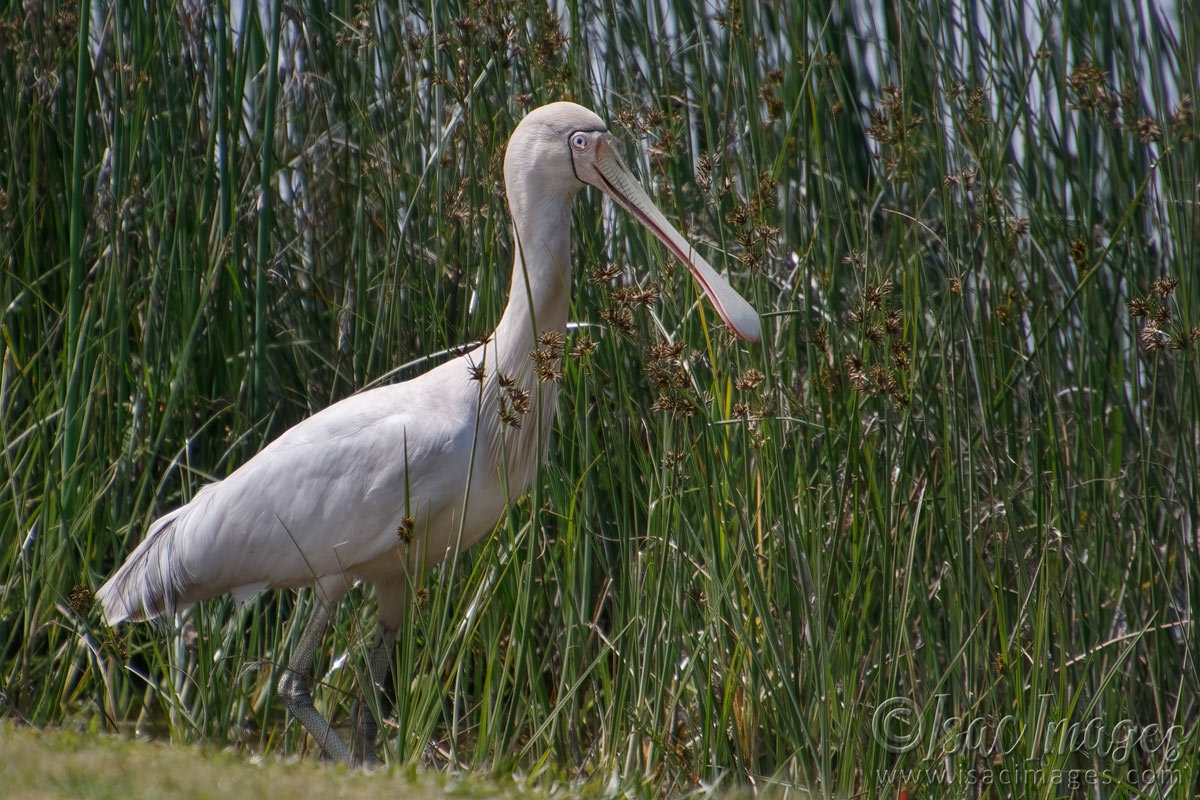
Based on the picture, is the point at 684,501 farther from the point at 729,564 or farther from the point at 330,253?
the point at 330,253

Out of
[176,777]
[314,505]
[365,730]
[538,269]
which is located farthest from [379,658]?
[176,777]

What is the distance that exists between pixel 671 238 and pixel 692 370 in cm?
34

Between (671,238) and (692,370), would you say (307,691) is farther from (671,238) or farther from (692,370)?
(671,238)

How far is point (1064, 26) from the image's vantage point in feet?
10.9

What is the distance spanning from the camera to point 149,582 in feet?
11.7

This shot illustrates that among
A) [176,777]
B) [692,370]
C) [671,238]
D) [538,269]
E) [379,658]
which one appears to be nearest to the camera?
[176,777]

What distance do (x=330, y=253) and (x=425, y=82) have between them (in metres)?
0.91

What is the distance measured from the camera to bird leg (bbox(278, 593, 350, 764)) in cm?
348

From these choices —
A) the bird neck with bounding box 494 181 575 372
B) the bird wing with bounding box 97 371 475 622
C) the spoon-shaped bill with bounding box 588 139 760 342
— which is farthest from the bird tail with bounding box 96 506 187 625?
the spoon-shaped bill with bounding box 588 139 760 342

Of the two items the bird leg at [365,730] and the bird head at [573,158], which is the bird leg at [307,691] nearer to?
the bird leg at [365,730]

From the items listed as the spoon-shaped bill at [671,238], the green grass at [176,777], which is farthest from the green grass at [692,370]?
the green grass at [176,777]

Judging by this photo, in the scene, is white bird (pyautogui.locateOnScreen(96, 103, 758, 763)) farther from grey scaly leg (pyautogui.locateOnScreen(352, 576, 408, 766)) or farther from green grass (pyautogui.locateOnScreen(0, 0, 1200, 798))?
green grass (pyautogui.locateOnScreen(0, 0, 1200, 798))

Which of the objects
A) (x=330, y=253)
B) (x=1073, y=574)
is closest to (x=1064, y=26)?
(x=1073, y=574)

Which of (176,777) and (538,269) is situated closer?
(176,777)
